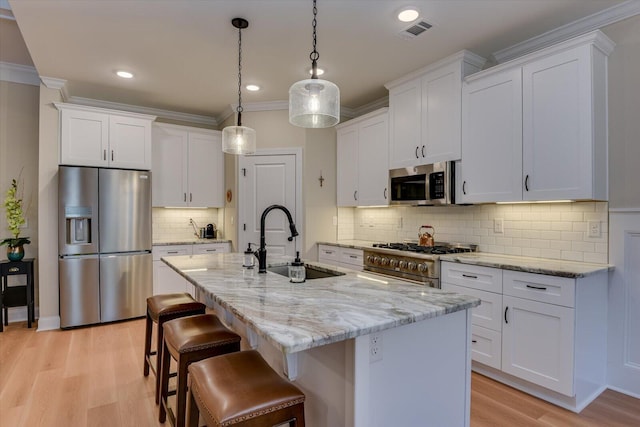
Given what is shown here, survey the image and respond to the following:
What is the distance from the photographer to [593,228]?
2627 millimetres

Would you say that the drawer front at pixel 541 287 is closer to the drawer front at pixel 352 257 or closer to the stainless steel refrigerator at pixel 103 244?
the drawer front at pixel 352 257

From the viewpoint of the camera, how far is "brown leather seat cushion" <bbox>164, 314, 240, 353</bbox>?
1.86 metres

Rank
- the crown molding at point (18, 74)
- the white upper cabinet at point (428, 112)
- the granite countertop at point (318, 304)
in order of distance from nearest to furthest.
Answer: the granite countertop at point (318, 304)
the white upper cabinet at point (428, 112)
the crown molding at point (18, 74)

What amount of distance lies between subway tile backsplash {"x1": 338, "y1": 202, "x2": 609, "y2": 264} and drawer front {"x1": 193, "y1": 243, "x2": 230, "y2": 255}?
7.21 feet

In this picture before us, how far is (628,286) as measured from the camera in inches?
98.0

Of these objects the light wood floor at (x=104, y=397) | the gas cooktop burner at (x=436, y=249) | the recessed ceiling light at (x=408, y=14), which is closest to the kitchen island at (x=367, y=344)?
the light wood floor at (x=104, y=397)

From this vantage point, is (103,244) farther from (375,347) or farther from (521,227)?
(521,227)

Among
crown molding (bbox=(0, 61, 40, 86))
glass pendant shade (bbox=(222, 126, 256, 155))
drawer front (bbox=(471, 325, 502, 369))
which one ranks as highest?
crown molding (bbox=(0, 61, 40, 86))

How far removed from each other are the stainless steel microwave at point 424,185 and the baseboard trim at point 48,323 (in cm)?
387

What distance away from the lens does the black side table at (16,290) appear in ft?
12.1

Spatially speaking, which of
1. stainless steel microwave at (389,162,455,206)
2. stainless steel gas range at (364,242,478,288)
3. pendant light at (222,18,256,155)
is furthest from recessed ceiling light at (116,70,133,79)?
stainless steel gas range at (364,242,478,288)

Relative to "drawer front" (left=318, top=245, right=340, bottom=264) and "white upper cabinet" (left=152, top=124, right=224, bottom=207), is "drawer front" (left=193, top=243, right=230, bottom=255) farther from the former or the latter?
"drawer front" (left=318, top=245, right=340, bottom=264)

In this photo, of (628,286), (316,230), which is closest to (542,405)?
(628,286)

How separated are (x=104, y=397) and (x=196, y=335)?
3.82ft
